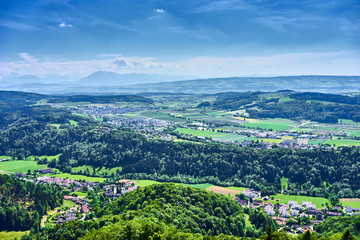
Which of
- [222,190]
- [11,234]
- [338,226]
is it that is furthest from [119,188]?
[338,226]

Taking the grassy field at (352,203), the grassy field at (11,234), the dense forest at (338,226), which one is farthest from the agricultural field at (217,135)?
the grassy field at (11,234)

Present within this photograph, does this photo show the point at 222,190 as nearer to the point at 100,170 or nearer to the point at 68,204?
the point at 68,204

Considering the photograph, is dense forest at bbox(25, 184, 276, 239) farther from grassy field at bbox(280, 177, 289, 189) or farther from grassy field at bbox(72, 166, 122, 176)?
grassy field at bbox(72, 166, 122, 176)

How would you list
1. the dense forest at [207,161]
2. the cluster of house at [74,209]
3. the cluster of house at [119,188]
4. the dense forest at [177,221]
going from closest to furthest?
the dense forest at [177,221]
the cluster of house at [74,209]
the cluster of house at [119,188]
the dense forest at [207,161]

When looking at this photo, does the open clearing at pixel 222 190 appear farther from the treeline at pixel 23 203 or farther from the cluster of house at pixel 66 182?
the treeline at pixel 23 203

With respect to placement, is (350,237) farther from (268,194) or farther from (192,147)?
(192,147)

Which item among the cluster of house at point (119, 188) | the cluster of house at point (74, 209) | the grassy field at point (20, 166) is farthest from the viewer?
the grassy field at point (20, 166)

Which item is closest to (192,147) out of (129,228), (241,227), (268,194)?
(268,194)

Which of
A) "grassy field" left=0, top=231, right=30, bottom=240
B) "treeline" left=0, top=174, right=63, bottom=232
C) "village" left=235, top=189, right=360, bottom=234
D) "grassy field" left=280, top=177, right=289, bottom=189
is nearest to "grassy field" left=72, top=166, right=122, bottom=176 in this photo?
"treeline" left=0, top=174, right=63, bottom=232
